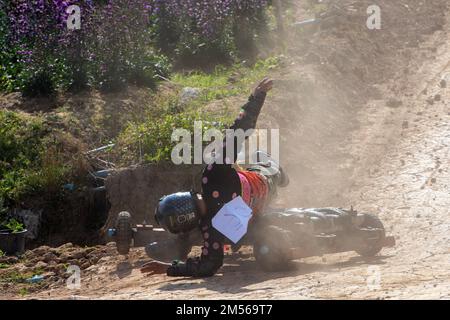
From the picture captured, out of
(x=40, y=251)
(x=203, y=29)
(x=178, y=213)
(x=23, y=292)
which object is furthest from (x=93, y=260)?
(x=203, y=29)

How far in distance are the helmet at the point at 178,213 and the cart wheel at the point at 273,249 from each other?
2.08 ft

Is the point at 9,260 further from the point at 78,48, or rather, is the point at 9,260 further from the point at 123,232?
the point at 78,48

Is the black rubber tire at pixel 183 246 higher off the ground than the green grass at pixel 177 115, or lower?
lower

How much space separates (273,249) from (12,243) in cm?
355

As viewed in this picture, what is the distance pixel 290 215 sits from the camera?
8008 millimetres

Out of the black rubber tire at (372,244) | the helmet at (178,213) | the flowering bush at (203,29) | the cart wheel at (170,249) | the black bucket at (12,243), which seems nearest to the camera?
the helmet at (178,213)

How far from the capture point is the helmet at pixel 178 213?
748 centimetres

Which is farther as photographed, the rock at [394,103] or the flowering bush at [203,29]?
the flowering bush at [203,29]

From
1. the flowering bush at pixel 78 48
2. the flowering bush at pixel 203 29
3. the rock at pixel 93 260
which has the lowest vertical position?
the rock at pixel 93 260

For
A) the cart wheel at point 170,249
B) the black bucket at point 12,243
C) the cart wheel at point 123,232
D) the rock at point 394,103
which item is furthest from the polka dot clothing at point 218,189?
the rock at point 394,103

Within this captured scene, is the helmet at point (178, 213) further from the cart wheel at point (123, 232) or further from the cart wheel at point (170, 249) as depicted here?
the cart wheel at point (123, 232)

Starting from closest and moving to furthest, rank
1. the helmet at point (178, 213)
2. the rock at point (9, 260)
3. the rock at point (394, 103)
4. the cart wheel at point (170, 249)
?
the helmet at point (178, 213), the cart wheel at point (170, 249), the rock at point (9, 260), the rock at point (394, 103)
